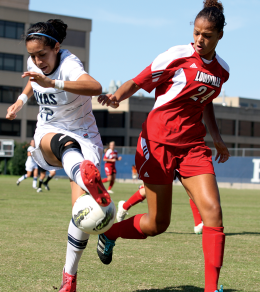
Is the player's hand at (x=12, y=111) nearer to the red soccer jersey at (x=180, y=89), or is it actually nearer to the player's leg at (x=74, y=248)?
the player's leg at (x=74, y=248)

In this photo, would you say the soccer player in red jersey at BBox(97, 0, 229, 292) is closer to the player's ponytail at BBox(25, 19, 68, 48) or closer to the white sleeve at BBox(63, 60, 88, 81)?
the white sleeve at BBox(63, 60, 88, 81)

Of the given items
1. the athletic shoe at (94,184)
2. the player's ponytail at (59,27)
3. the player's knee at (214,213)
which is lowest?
the player's knee at (214,213)

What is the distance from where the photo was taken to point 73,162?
3.69 meters

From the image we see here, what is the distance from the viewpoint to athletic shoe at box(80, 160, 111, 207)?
10.9 ft

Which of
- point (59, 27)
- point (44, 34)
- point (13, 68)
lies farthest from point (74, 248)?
point (13, 68)

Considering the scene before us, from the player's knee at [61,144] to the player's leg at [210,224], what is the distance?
1.06 meters

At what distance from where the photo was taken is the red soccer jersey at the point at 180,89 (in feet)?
13.6

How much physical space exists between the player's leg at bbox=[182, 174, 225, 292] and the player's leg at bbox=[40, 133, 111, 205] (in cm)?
91

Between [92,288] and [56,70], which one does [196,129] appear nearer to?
[56,70]

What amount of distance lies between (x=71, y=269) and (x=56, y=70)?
1695 millimetres

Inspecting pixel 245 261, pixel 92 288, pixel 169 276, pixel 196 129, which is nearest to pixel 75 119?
pixel 196 129

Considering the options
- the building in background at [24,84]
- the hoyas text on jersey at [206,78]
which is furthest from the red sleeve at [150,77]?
the building in background at [24,84]

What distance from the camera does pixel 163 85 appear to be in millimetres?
4293

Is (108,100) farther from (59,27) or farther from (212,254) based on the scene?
(212,254)
